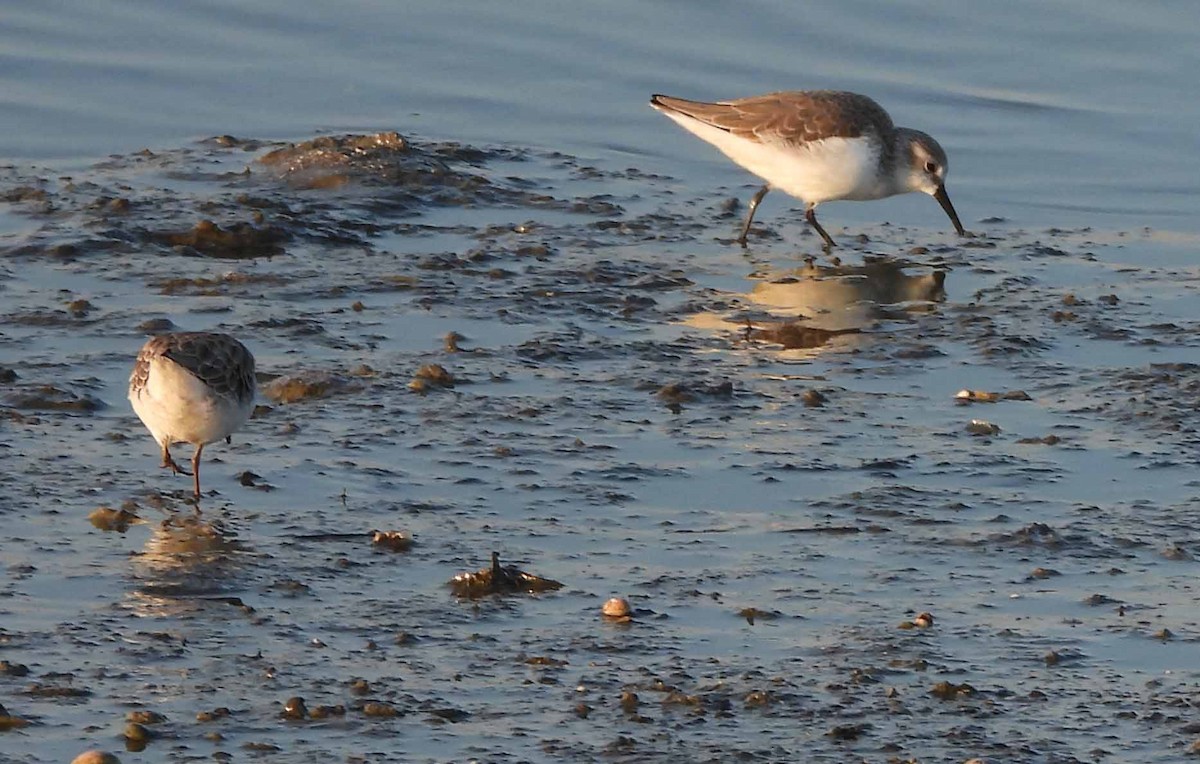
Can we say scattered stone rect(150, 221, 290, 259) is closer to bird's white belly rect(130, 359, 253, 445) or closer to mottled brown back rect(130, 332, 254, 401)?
mottled brown back rect(130, 332, 254, 401)

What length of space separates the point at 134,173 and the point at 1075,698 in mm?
6728

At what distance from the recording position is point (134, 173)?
429 inches

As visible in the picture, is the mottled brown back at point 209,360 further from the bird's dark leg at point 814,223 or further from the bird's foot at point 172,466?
the bird's dark leg at point 814,223

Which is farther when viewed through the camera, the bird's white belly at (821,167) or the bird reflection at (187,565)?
the bird's white belly at (821,167)

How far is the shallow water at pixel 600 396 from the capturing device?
5.52 metres

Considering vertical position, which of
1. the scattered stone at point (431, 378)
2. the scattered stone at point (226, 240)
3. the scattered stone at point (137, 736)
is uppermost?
the scattered stone at point (226, 240)

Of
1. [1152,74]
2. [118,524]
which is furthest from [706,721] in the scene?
[1152,74]

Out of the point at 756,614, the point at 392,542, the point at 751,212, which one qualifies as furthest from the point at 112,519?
the point at 751,212

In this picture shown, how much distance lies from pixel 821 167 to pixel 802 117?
0.30m

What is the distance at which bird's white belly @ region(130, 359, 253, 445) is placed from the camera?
22.1 feet

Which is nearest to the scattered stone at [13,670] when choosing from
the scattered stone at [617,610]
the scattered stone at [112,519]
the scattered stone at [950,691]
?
the scattered stone at [112,519]

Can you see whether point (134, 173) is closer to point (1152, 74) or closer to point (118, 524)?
point (118, 524)

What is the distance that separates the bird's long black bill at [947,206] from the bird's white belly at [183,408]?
5.10 m

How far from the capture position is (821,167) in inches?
429
